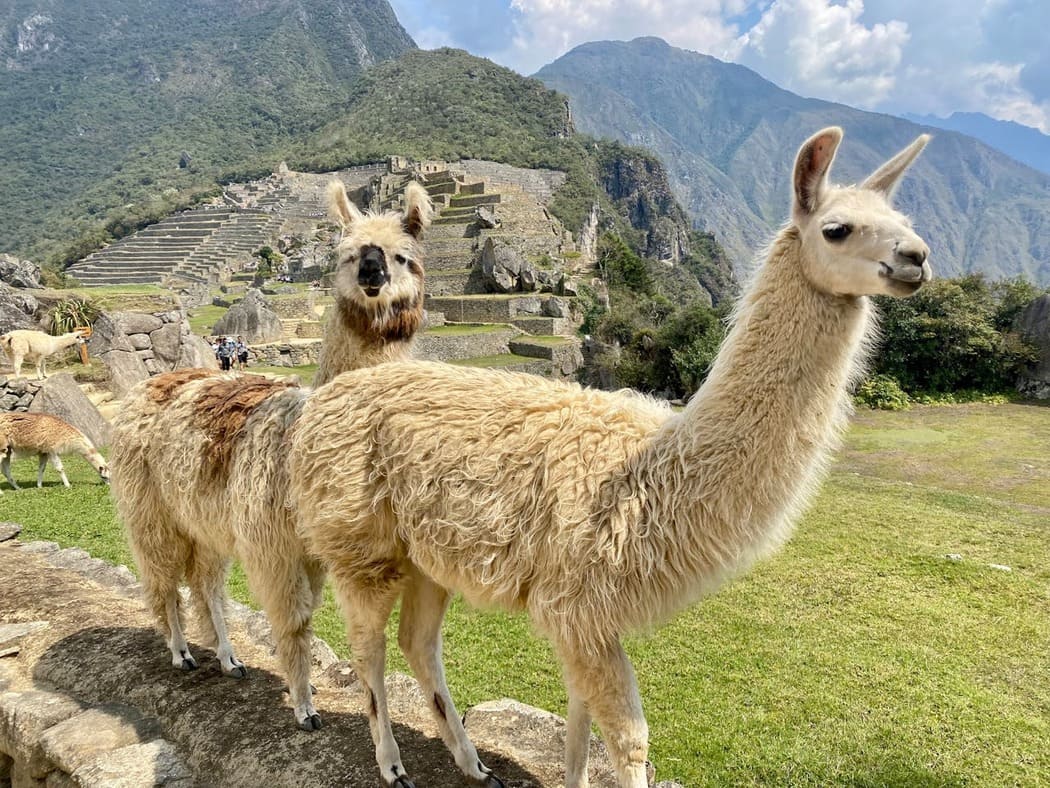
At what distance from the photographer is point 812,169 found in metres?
1.51

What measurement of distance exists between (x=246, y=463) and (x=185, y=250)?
46242 mm

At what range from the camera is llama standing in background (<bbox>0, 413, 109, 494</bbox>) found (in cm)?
667

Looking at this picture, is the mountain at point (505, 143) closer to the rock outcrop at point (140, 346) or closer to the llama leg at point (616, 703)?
the rock outcrop at point (140, 346)

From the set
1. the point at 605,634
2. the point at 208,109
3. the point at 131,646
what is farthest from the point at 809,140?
the point at 208,109

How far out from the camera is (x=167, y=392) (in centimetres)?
268

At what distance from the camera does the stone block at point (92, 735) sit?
2260mm

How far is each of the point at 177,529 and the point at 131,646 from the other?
0.86 m

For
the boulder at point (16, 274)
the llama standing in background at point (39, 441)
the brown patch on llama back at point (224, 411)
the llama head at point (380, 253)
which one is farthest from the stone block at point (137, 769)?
the boulder at point (16, 274)

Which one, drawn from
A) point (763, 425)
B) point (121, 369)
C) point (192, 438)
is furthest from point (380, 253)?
point (121, 369)

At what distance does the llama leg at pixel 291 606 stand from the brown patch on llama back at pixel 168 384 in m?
0.86

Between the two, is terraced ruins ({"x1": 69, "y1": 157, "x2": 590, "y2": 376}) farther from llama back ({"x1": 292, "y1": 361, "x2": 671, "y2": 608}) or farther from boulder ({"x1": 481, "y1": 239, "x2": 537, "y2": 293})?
llama back ({"x1": 292, "y1": 361, "x2": 671, "y2": 608})

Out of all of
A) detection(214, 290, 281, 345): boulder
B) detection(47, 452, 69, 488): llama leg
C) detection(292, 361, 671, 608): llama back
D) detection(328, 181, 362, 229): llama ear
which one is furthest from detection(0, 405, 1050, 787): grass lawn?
detection(214, 290, 281, 345): boulder

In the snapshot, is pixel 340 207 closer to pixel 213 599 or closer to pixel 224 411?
pixel 224 411

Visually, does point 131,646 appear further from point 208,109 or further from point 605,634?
point 208,109
